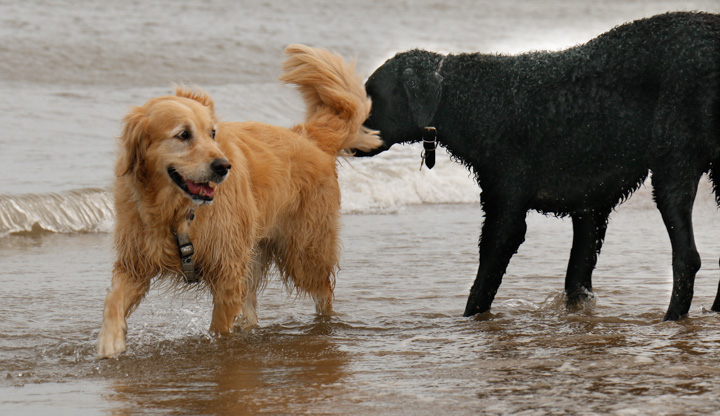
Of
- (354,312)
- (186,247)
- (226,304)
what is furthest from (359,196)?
(186,247)

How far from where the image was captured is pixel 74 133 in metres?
10.5

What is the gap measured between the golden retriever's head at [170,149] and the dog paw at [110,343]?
713 millimetres

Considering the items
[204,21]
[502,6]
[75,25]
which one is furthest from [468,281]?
[502,6]

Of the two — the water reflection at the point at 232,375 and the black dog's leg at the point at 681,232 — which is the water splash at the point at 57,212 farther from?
the black dog's leg at the point at 681,232

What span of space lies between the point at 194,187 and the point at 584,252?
2612mm

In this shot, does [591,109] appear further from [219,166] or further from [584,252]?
[219,166]

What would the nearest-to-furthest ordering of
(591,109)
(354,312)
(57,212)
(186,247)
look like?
(186,247) < (591,109) < (354,312) < (57,212)

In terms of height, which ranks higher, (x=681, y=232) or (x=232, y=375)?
(x=681, y=232)

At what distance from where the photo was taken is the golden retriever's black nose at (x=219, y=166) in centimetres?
421

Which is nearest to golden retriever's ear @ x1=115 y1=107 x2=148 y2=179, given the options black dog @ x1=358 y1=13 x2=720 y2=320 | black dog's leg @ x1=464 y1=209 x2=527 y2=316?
black dog @ x1=358 y1=13 x2=720 y2=320

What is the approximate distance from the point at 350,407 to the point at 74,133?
800cm

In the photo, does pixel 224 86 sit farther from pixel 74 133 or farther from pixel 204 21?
pixel 204 21

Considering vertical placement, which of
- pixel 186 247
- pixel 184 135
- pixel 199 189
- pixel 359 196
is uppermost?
pixel 184 135

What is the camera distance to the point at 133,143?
4.36 metres
